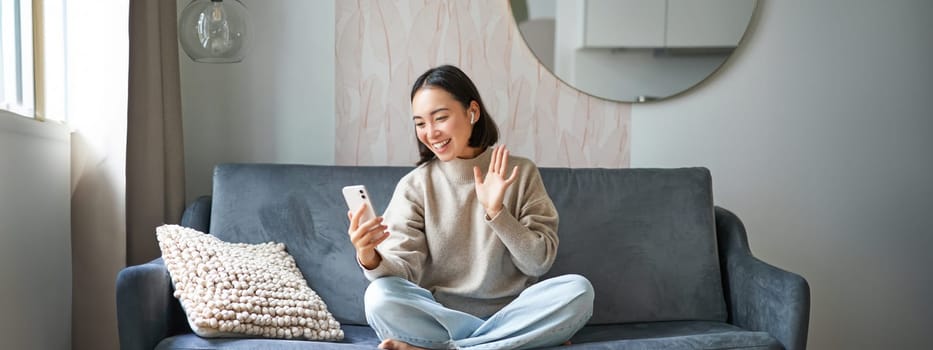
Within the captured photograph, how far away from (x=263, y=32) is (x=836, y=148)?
1.93m

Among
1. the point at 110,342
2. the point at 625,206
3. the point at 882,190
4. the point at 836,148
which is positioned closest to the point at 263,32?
the point at 110,342

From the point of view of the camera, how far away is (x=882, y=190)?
3.12 meters

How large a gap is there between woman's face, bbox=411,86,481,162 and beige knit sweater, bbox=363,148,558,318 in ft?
0.37

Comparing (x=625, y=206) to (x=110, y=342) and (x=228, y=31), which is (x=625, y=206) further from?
(x=110, y=342)

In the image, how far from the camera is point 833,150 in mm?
3098

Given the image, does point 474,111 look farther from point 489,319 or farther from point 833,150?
point 833,150

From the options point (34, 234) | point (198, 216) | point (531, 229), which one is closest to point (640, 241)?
point (531, 229)

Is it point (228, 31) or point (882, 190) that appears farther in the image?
point (882, 190)

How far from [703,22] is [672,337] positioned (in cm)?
127

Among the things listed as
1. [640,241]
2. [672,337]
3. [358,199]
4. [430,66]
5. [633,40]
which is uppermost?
[633,40]

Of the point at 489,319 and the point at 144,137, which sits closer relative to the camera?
the point at 489,319

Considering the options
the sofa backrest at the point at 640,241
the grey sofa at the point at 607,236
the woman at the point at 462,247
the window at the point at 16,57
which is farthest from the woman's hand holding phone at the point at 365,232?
the window at the point at 16,57

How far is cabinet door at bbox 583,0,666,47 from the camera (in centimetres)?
297

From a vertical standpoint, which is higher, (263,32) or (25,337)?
(263,32)
